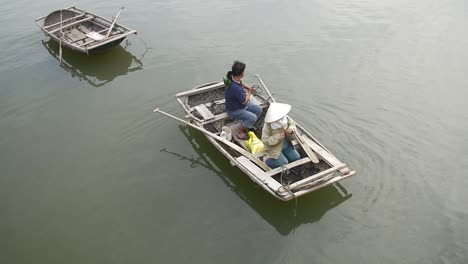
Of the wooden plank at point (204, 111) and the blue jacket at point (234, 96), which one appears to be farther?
the wooden plank at point (204, 111)

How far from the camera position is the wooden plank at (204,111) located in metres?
7.55

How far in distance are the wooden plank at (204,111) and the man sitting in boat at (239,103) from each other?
48cm

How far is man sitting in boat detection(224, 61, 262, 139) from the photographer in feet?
22.0

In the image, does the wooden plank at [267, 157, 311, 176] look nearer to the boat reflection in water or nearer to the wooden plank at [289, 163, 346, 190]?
the wooden plank at [289, 163, 346, 190]

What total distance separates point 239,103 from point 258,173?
1683mm

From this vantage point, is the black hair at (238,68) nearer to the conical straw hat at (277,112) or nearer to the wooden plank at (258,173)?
the conical straw hat at (277,112)

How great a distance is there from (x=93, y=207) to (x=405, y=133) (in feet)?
20.7

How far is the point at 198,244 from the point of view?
5859 mm

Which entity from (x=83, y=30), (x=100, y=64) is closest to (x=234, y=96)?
(x=100, y=64)

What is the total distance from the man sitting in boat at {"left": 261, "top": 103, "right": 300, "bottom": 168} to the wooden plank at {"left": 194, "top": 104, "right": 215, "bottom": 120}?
1.83m

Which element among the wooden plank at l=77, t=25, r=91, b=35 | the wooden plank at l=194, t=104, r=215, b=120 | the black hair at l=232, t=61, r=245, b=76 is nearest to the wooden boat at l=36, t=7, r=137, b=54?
the wooden plank at l=77, t=25, r=91, b=35

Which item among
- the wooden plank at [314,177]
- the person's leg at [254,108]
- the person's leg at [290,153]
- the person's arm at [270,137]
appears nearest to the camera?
the wooden plank at [314,177]

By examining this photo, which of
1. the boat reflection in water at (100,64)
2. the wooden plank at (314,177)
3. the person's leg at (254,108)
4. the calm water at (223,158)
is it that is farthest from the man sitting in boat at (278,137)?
the boat reflection in water at (100,64)

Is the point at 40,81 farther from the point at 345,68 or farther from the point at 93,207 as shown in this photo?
the point at 345,68
